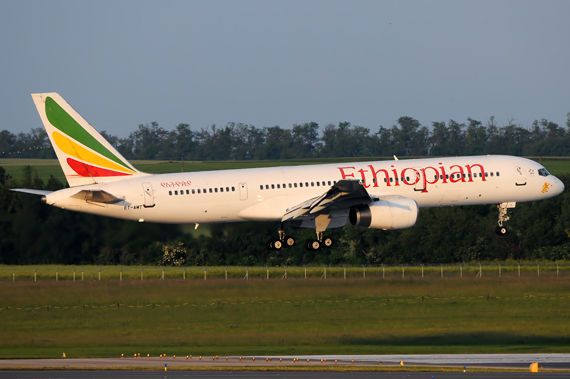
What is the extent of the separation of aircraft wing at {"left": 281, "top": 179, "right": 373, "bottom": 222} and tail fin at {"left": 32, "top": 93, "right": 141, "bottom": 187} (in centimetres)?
827

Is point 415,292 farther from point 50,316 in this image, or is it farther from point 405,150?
point 405,150

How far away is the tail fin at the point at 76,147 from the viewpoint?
137ft

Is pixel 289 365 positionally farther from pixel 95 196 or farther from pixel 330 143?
pixel 330 143

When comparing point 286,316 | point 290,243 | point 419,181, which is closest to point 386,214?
point 419,181

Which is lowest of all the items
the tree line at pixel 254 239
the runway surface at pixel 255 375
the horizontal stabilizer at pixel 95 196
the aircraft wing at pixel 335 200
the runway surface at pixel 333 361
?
the runway surface at pixel 333 361

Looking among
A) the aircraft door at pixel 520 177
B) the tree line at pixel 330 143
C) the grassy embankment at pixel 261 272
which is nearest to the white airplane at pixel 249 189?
the aircraft door at pixel 520 177

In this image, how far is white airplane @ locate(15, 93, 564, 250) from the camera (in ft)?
Answer: 135

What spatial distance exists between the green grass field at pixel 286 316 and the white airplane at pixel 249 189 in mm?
4672

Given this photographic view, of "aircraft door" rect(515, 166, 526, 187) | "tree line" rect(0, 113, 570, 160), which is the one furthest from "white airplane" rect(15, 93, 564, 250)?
"tree line" rect(0, 113, 570, 160)

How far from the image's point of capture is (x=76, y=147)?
42000 mm

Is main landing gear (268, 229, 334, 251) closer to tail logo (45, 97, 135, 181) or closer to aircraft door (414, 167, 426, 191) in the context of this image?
A: aircraft door (414, 167, 426, 191)

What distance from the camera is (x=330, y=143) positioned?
15925cm

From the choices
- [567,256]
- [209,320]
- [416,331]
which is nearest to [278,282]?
[209,320]

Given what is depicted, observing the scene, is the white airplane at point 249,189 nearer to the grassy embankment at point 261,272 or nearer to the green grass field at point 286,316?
the green grass field at point 286,316
